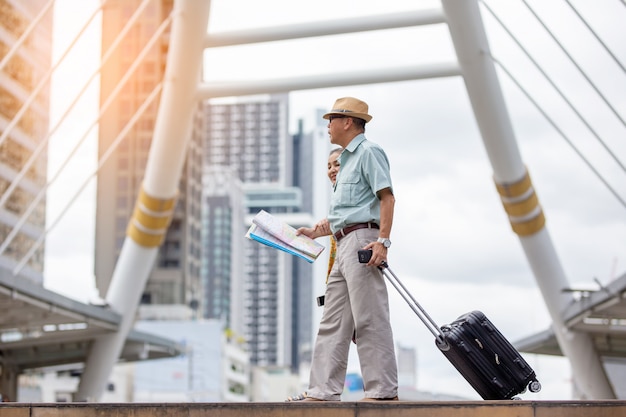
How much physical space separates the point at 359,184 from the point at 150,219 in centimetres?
1520

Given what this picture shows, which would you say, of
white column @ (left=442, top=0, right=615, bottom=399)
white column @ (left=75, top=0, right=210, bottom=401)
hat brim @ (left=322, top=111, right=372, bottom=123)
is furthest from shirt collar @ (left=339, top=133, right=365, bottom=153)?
white column @ (left=75, top=0, right=210, bottom=401)

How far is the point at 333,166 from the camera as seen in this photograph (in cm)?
773

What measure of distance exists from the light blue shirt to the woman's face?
35cm

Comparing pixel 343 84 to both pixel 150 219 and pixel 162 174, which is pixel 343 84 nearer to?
pixel 162 174

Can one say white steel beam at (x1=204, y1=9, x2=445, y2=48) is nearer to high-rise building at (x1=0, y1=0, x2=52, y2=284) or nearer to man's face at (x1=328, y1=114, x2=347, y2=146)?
man's face at (x1=328, y1=114, x2=347, y2=146)

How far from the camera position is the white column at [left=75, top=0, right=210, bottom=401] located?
1842 centimetres

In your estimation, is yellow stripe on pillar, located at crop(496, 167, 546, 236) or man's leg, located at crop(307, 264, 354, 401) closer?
man's leg, located at crop(307, 264, 354, 401)

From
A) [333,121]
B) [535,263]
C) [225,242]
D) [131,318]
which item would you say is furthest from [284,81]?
[225,242]

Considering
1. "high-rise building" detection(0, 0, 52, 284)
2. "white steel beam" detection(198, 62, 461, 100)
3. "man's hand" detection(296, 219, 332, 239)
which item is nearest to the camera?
"man's hand" detection(296, 219, 332, 239)

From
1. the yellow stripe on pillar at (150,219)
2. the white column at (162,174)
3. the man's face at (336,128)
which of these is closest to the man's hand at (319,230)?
the man's face at (336,128)

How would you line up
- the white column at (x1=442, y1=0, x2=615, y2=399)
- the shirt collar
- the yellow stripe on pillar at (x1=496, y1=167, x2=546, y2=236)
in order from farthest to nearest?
the yellow stripe on pillar at (x1=496, y1=167, x2=546, y2=236), the white column at (x1=442, y1=0, x2=615, y2=399), the shirt collar

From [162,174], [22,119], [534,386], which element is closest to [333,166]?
[534,386]

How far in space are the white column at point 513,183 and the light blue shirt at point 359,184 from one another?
9.82 metres

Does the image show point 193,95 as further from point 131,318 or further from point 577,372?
point 577,372
